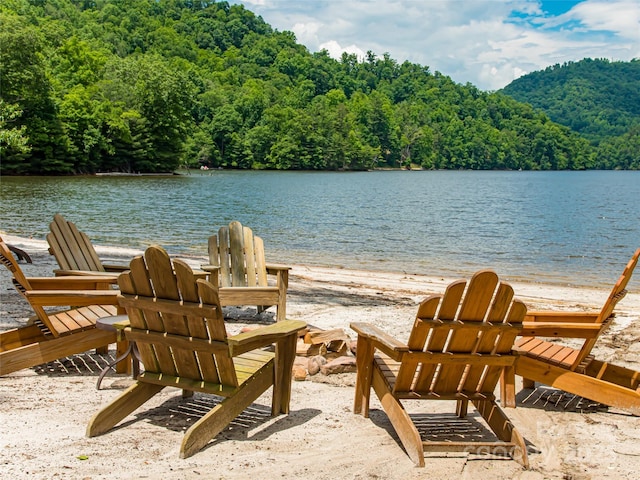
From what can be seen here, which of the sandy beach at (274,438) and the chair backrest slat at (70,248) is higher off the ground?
the chair backrest slat at (70,248)

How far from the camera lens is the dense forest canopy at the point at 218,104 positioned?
59.4m

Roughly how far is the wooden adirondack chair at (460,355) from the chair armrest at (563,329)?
88 centimetres

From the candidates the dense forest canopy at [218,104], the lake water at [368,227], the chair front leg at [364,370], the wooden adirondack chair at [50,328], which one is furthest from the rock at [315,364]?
the dense forest canopy at [218,104]

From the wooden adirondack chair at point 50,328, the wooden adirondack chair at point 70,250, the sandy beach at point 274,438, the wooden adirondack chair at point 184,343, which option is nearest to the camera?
the sandy beach at point 274,438

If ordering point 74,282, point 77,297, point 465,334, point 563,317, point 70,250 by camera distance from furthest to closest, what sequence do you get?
point 70,250, point 74,282, point 77,297, point 563,317, point 465,334

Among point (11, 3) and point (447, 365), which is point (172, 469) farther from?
point (11, 3)

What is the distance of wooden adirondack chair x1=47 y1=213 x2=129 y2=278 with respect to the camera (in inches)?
251

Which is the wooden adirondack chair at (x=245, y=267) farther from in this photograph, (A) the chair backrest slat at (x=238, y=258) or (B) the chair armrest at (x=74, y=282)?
(B) the chair armrest at (x=74, y=282)

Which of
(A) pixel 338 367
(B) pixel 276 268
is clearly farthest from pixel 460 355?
(B) pixel 276 268

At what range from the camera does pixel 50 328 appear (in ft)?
15.9

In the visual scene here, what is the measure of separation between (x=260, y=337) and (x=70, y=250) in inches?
132

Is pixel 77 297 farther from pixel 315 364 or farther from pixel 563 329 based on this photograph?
pixel 563 329

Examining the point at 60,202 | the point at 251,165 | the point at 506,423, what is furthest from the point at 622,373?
the point at 251,165

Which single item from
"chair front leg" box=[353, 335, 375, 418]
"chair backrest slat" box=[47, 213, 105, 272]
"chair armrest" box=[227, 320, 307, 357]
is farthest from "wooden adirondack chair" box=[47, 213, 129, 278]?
"chair front leg" box=[353, 335, 375, 418]
